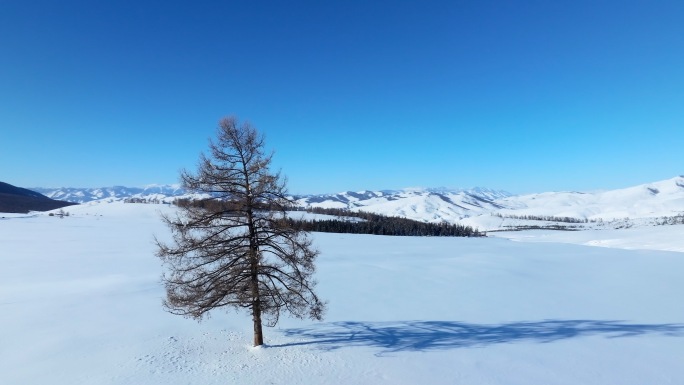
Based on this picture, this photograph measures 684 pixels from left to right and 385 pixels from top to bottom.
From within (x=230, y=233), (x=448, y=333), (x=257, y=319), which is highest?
(x=230, y=233)

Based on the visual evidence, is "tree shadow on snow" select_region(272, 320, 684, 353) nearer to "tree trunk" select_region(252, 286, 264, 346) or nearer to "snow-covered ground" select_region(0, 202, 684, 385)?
"snow-covered ground" select_region(0, 202, 684, 385)

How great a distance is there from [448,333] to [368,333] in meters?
4.65

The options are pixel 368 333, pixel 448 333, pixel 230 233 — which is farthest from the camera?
pixel 448 333

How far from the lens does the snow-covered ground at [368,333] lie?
14531 millimetres

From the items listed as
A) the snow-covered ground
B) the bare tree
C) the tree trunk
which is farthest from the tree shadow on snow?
the bare tree

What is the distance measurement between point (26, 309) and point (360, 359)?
22541 millimetres

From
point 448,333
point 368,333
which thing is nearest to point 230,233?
point 368,333

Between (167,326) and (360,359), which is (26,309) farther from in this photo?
(360,359)

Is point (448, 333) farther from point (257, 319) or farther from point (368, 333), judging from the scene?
point (257, 319)

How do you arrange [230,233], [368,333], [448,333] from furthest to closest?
1. [448,333]
2. [368,333]
3. [230,233]

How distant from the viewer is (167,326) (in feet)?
65.8

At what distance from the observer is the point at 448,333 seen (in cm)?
2017

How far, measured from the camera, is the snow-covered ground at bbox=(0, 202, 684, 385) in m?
14.5

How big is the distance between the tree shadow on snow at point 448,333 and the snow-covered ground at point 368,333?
0.11 m
